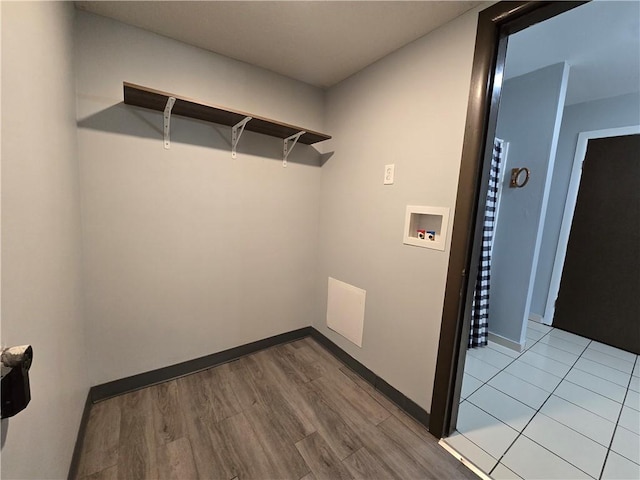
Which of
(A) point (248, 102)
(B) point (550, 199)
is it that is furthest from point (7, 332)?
(B) point (550, 199)

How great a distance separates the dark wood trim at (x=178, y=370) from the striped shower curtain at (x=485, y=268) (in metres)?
1.72

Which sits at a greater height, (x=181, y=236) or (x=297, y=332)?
(x=181, y=236)

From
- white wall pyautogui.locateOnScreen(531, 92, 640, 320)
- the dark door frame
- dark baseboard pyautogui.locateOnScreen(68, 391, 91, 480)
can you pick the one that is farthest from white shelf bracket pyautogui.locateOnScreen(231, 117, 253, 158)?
white wall pyautogui.locateOnScreen(531, 92, 640, 320)

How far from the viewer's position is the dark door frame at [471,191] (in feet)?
3.91

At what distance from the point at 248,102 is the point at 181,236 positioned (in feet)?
3.54

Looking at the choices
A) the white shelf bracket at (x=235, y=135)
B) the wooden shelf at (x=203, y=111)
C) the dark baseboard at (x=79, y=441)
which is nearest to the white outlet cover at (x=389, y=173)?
the wooden shelf at (x=203, y=111)

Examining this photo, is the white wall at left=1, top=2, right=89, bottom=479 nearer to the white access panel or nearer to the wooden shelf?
the wooden shelf

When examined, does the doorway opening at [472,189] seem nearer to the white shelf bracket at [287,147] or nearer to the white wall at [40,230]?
the white shelf bracket at [287,147]

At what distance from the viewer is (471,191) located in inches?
51.1

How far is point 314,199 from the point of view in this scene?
237cm

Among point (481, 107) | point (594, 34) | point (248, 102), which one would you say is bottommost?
point (481, 107)

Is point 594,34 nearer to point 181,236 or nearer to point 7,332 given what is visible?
point 181,236

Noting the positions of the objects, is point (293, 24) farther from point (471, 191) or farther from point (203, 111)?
point (471, 191)

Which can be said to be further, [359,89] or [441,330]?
[359,89]
